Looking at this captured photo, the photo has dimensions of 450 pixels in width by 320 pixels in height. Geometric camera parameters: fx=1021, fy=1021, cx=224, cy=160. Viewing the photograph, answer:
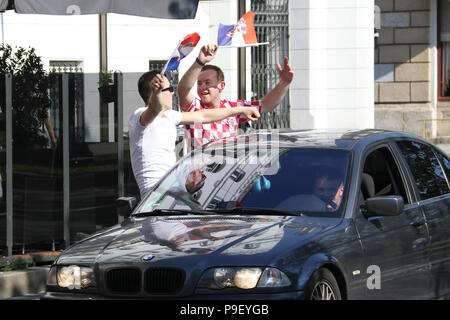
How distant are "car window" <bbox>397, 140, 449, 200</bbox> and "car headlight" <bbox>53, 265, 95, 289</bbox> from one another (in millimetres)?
2670

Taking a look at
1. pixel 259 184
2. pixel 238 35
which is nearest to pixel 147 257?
pixel 259 184

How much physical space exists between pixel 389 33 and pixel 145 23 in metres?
11.9

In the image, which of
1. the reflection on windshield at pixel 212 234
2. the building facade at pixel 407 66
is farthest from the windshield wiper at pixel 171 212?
the building facade at pixel 407 66

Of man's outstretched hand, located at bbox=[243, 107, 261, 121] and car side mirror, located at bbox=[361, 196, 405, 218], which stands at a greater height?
man's outstretched hand, located at bbox=[243, 107, 261, 121]

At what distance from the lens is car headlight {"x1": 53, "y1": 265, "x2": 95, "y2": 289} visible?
5.93 m

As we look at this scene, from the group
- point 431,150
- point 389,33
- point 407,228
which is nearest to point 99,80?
point 431,150

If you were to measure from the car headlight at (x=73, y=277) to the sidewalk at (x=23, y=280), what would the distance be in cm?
359

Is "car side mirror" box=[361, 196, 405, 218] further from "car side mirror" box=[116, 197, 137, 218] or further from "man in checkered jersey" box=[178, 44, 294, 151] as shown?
"man in checkered jersey" box=[178, 44, 294, 151]

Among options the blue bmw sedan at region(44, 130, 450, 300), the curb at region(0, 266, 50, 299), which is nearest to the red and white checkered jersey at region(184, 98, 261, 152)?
the blue bmw sedan at region(44, 130, 450, 300)

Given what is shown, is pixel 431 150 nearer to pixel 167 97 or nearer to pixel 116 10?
pixel 167 97

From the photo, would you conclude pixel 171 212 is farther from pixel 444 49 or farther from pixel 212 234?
pixel 444 49

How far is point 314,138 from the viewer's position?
285 inches

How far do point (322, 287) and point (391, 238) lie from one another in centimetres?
107

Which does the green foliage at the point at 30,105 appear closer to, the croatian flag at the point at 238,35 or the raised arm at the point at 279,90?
the croatian flag at the point at 238,35
